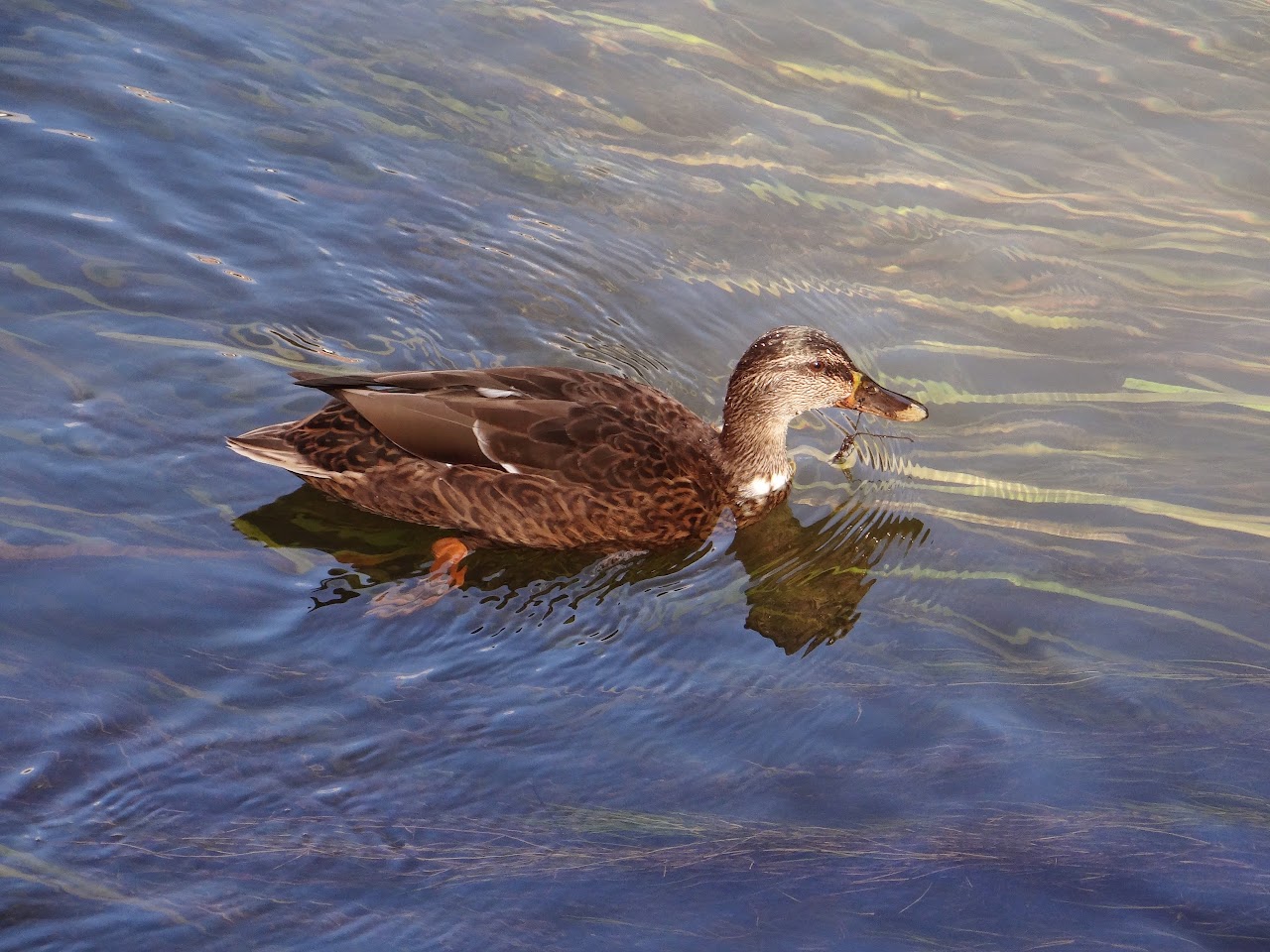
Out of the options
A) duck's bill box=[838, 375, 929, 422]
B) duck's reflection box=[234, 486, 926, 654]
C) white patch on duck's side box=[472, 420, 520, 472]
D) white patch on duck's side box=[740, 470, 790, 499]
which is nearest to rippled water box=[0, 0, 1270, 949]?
duck's reflection box=[234, 486, 926, 654]

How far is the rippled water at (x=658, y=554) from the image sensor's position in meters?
4.18

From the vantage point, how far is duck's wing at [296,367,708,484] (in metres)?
6.13

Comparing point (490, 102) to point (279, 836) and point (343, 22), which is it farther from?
point (279, 836)

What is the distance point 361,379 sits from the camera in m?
6.07

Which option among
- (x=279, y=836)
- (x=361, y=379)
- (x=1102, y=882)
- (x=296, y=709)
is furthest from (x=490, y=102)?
(x=1102, y=882)

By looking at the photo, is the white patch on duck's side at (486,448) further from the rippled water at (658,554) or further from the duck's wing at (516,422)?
the rippled water at (658,554)

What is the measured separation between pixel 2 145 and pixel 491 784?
5.34 meters

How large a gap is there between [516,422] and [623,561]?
790 mm

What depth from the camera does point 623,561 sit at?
6.12m

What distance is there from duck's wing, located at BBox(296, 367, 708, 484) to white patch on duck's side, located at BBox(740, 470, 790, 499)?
34 centimetres

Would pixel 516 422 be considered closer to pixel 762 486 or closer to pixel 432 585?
pixel 432 585

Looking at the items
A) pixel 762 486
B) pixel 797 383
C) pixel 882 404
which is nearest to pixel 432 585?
pixel 762 486

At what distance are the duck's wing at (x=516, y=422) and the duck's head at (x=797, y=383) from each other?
0.50 m

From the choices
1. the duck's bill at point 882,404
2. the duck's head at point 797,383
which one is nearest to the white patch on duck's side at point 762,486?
the duck's head at point 797,383
